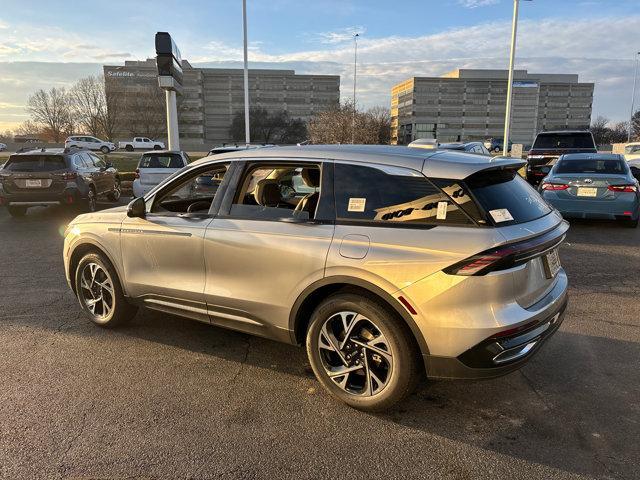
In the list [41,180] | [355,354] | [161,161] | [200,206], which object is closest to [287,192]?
[200,206]

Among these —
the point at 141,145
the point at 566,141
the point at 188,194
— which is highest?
the point at 566,141

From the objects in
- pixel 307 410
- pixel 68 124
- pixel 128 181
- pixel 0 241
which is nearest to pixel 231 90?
pixel 68 124

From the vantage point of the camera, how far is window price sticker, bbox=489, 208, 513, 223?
2.87m

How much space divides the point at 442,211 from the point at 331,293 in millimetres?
917

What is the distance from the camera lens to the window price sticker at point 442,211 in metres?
2.92

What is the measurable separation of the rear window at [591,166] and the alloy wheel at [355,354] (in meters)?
8.37

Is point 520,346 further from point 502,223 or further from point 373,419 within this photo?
point 373,419

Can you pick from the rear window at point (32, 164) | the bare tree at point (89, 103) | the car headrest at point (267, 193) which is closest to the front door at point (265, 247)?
the car headrest at point (267, 193)

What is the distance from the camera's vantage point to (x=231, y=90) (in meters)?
108

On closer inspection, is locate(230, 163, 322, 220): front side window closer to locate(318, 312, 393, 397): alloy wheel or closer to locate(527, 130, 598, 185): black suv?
locate(318, 312, 393, 397): alloy wheel

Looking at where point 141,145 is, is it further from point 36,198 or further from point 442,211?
point 442,211

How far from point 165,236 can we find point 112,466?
1880mm

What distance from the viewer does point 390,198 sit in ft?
10.2

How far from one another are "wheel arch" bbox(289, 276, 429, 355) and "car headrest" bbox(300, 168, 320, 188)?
786 mm
